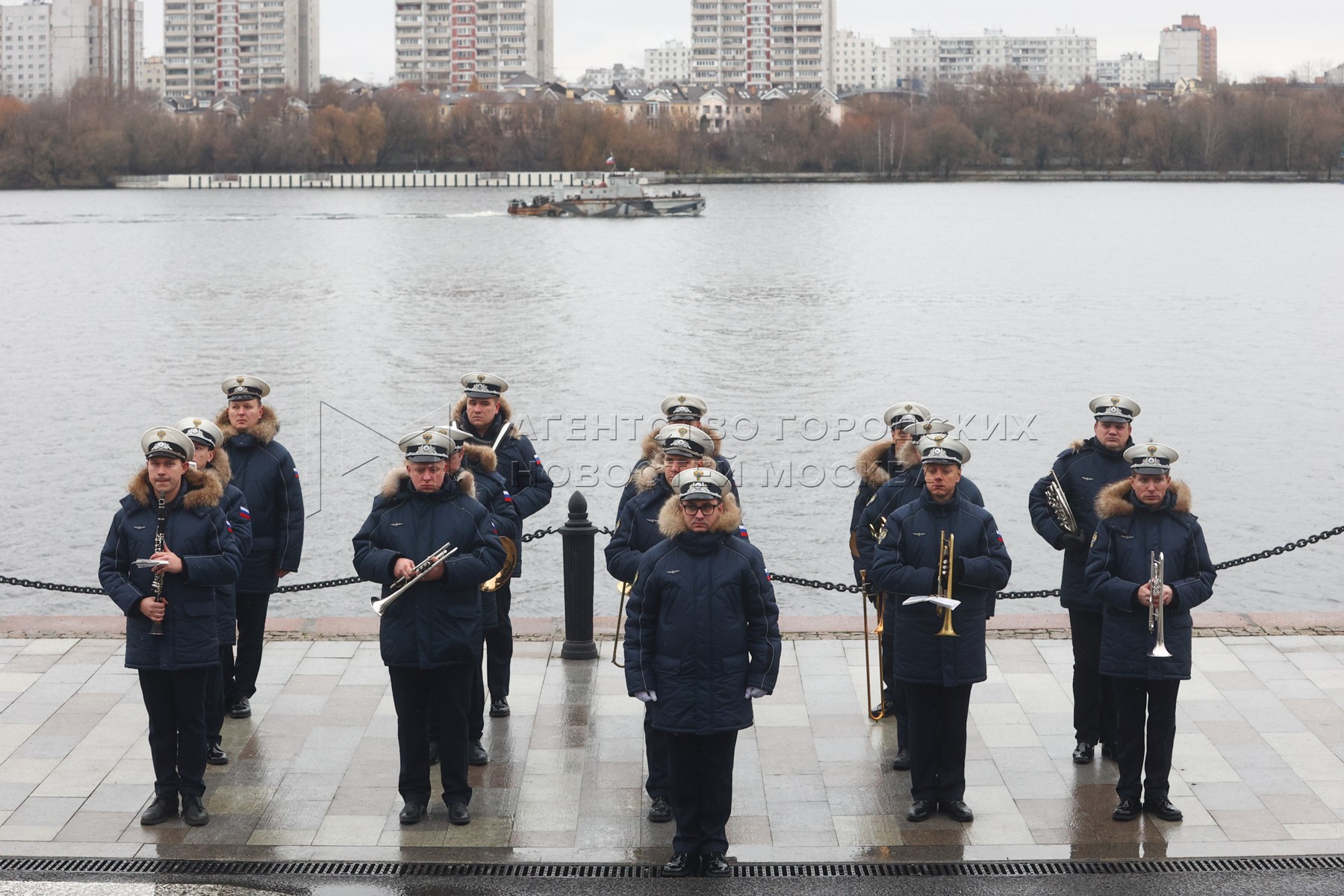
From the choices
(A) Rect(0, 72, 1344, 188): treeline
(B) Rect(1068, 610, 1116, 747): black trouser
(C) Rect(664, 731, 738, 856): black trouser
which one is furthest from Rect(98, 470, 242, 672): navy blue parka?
(A) Rect(0, 72, 1344, 188): treeline

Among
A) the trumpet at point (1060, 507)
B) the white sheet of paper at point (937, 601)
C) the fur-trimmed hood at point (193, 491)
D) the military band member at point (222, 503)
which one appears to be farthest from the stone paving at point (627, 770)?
the fur-trimmed hood at point (193, 491)

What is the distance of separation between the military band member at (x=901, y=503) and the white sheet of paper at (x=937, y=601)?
0.36 meters

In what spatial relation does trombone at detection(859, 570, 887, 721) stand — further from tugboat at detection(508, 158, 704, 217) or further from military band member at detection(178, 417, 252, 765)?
tugboat at detection(508, 158, 704, 217)

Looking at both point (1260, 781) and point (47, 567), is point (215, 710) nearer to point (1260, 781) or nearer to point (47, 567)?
A: point (1260, 781)

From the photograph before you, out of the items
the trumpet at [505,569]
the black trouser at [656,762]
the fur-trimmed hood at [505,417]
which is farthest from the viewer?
the fur-trimmed hood at [505,417]

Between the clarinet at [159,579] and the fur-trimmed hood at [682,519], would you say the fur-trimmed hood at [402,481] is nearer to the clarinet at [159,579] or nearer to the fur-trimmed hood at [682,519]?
the clarinet at [159,579]

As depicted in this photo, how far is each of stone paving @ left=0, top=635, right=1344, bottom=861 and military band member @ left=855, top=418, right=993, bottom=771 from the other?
0.26 metres

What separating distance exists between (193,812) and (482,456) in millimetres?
2460

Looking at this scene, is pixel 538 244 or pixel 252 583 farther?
pixel 538 244

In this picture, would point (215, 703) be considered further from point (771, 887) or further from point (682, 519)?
point (771, 887)

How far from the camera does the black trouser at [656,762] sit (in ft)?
28.4

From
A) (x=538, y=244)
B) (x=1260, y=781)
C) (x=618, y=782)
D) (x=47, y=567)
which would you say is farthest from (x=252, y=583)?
(x=538, y=244)

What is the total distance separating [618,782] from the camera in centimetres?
920

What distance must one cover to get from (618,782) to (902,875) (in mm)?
1929
